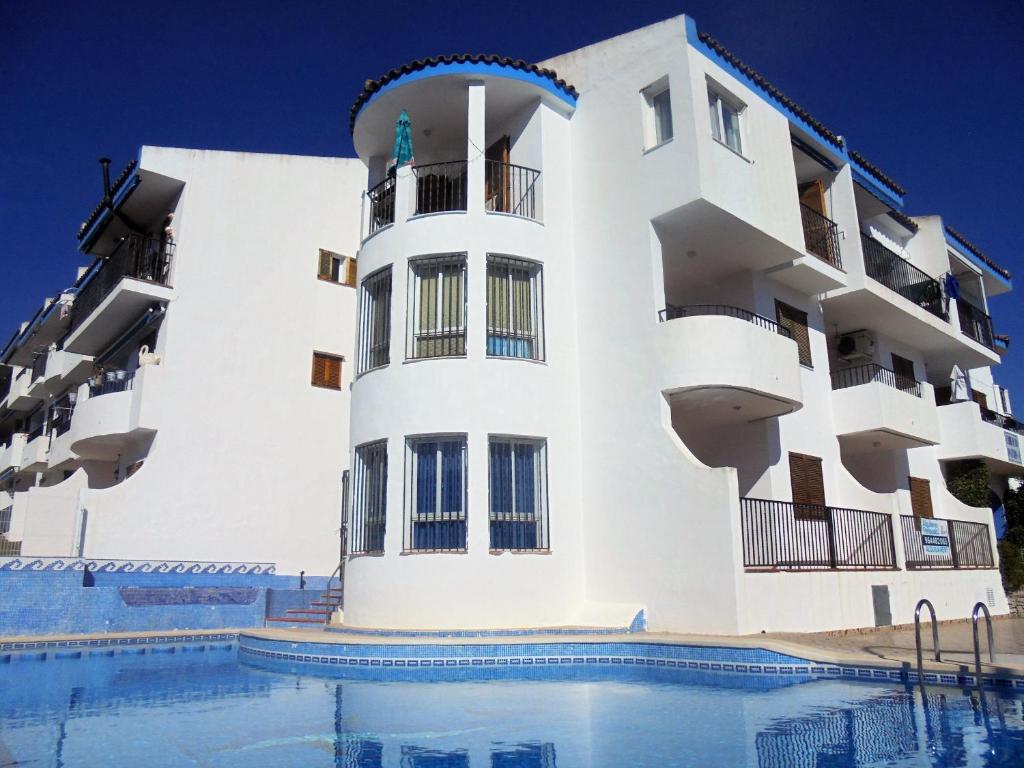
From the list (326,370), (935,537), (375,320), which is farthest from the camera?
(326,370)

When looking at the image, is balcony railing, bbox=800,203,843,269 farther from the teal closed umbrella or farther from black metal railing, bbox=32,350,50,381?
black metal railing, bbox=32,350,50,381

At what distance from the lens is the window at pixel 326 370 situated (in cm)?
2156

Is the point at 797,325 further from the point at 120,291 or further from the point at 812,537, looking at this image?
the point at 120,291

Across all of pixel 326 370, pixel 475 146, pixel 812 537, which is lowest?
pixel 812 537

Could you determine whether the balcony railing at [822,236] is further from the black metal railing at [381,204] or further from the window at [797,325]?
the black metal railing at [381,204]

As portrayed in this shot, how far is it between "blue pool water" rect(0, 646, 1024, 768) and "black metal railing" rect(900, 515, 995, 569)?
8.17m

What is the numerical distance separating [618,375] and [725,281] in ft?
14.7

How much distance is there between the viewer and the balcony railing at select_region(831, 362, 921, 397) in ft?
62.2

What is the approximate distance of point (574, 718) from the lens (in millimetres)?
7707

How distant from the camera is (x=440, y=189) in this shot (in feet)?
51.9

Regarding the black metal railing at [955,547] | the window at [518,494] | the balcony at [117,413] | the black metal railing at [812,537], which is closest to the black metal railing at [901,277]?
the black metal railing at [955,547]

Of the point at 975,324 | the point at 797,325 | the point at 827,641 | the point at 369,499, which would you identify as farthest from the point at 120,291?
the point at 975,324

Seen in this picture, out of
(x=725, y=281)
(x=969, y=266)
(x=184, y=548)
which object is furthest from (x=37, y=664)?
(x=969, y=266)

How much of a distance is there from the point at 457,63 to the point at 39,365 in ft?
78.4
